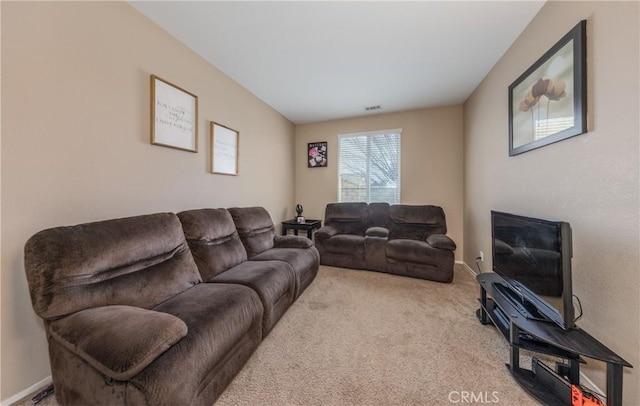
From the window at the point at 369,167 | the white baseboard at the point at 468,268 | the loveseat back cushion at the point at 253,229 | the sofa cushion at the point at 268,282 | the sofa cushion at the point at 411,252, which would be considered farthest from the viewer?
the window at the point at 369,167

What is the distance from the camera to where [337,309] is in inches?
87.3

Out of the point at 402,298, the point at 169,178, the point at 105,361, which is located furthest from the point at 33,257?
the point at 402,298

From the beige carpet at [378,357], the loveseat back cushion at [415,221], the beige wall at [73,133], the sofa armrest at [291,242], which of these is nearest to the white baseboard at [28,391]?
the beige wall at [73,133]

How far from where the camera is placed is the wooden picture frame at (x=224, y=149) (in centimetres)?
257

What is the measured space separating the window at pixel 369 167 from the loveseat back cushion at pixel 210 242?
2517 millimetres

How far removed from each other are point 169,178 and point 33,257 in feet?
3.60

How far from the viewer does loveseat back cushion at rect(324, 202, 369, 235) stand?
3.83m

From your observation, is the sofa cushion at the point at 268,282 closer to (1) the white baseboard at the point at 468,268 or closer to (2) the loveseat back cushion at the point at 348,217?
(2) the loveseat back cushion at the point at 348,217

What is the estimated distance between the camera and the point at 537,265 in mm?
1414

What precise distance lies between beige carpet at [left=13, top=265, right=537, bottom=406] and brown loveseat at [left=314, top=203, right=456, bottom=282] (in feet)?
1.73

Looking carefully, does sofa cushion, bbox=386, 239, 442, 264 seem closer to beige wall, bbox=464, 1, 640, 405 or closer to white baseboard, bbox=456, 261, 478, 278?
white baseboard, bbox=456, 261, 478, 278

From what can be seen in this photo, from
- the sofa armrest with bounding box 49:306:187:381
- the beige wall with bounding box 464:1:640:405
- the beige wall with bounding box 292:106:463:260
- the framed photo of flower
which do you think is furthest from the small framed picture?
the sofa armrest with bounding box 49:306:187:381

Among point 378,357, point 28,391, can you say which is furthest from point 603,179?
point 28,391

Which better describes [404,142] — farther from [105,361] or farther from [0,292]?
[0,292]
